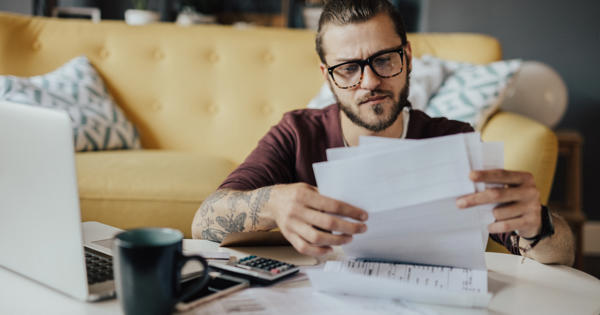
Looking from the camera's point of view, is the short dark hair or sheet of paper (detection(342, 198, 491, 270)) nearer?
sheet of paper (detection(342, 198, 491, 270))

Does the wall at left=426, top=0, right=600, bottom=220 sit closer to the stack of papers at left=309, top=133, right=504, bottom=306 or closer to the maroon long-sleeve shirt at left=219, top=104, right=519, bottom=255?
the maroon long-sleeve shirt at left=219, top=104, right=519, bottom=255

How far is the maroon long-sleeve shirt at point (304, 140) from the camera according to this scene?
1.28 meters

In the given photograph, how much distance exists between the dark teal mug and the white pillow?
4.66ft

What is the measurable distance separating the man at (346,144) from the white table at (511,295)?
0.07 m

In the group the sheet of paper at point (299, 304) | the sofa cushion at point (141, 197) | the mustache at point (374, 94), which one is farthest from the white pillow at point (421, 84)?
the sheet of paper at point (299, 304)

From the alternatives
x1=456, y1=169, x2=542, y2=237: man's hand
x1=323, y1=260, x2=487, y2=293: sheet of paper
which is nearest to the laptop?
x1=323, y1=260, x2=487, y2=293: sheet of paper

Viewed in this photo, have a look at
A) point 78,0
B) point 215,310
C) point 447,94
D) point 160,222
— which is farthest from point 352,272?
point 78,0

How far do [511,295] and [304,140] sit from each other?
0.69 metres

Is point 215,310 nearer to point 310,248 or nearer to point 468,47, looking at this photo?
point 310,248

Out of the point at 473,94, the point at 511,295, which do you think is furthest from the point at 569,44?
the point at 511,295

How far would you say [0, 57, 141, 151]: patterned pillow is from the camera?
201cm

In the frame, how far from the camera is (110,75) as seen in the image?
7.50ft

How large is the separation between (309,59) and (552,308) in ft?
5.64

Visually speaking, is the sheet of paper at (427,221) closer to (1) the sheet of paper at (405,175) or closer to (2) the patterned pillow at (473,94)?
(1) the sheet of paper at (405,175)
